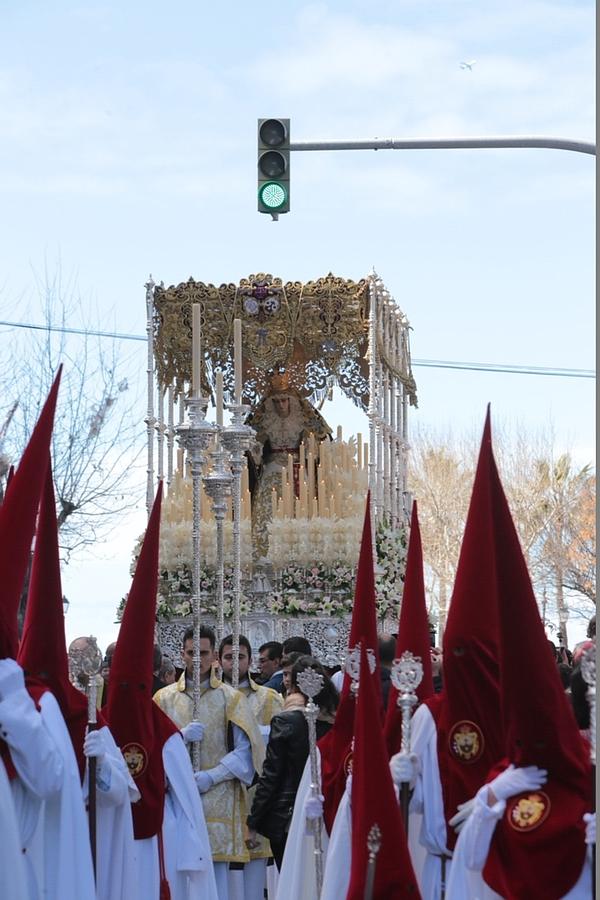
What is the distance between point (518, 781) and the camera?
242 inches

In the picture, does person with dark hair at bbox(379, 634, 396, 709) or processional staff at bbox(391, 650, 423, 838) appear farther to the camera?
person with dark hair at bbox(379, 634, 396, 709)

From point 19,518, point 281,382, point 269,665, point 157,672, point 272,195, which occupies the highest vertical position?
point 272,195

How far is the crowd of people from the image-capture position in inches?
243

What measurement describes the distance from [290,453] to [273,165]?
29.2 feet

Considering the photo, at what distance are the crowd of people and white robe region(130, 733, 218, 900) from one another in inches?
0.4

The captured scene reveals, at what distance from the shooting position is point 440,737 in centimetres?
723

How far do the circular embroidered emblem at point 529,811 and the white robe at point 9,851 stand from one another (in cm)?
188

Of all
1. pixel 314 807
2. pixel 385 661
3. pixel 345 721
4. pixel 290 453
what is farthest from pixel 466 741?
pixel 290 453

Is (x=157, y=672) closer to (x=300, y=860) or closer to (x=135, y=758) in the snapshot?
(x=135, y=758)

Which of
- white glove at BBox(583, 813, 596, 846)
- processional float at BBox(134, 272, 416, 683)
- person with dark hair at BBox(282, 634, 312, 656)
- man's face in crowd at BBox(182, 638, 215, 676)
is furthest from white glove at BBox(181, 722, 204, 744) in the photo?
processional float at BBox(134, 272, 416, 683)

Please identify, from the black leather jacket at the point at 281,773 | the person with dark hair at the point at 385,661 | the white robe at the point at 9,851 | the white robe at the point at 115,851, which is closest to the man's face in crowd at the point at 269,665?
the black leather jacket at the point at 281,773

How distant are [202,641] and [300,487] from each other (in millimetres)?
9185

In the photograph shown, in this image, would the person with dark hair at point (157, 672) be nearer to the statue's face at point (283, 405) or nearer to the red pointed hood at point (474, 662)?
the red pointed hood at point (474, 662)

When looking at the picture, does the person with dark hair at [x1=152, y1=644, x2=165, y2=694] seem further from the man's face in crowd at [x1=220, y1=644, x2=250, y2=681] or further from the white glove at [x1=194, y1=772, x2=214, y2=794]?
the white glove at [x1=194, y1=772, x2=214, y2=794]
